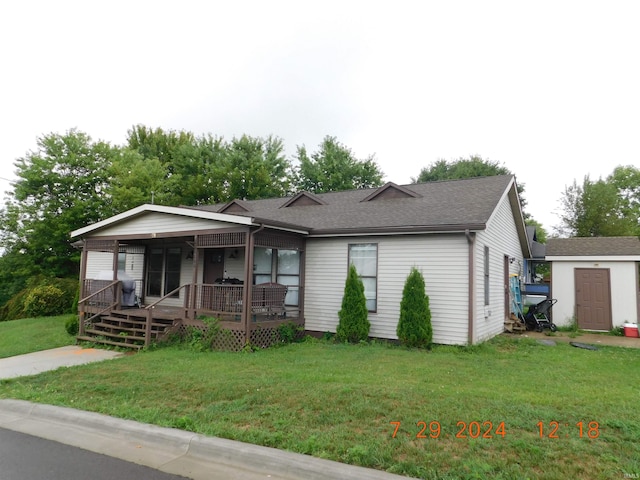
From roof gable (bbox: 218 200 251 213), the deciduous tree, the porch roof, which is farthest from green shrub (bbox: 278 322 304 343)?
the deciduous tree

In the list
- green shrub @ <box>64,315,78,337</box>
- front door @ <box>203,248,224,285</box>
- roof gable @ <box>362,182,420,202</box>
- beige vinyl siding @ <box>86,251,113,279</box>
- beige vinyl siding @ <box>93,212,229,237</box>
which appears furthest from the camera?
beige vinyl siding @ <box>86,251,113,279</box>

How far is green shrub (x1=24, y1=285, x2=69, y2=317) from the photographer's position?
16094 millimetres

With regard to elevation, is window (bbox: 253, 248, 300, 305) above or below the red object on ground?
above

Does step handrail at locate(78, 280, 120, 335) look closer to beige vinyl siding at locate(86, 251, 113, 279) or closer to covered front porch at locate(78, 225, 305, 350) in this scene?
covered front porch at locate(78, 225, 305, 350)

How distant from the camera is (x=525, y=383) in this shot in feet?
18.6

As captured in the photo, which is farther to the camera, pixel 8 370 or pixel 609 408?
pixel 8 370

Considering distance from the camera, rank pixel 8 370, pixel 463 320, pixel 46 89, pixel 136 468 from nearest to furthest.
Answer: pixel 136 468
pixel 8 370
pixel 463 320
pixel 46 89

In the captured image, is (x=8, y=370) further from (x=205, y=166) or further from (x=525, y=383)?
(x=205, y=166)

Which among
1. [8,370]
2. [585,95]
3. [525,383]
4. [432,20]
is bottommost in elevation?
[8,370]

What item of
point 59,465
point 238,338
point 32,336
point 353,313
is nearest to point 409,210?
point 353,313

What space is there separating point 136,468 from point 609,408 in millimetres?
4973

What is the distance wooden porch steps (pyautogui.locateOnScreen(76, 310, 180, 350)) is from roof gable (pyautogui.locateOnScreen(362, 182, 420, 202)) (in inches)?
265

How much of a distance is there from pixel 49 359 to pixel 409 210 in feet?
29.8

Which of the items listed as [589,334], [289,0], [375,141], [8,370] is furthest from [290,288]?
[375,141]
